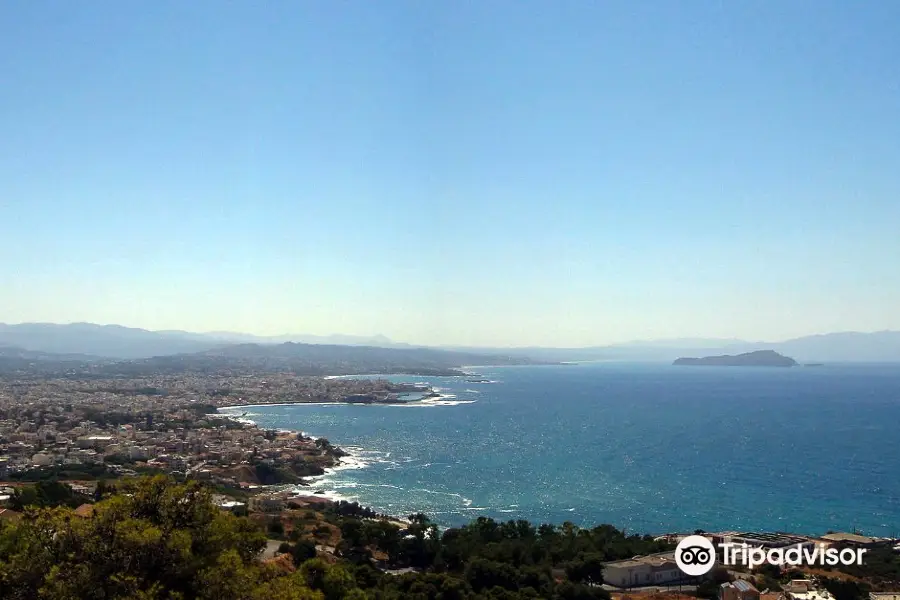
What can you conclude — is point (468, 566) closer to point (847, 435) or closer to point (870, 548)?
point (870, 548)

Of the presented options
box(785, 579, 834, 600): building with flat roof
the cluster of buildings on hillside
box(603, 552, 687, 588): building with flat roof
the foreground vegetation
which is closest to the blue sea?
the cluster of buildings on hillside

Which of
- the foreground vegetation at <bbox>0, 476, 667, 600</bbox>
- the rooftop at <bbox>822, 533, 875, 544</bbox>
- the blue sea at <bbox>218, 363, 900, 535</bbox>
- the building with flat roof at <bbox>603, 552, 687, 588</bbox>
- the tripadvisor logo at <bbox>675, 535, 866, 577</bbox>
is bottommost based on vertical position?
the blue sea at <bbox>218, 363, 900, 535</bbox>

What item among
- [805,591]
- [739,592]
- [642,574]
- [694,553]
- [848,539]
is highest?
[694,553]

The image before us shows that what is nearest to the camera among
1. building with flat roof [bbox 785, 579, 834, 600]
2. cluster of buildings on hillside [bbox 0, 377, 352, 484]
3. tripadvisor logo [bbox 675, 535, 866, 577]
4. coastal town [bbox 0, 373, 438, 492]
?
building with flat roof [bbox 785, 579, 834, 600]

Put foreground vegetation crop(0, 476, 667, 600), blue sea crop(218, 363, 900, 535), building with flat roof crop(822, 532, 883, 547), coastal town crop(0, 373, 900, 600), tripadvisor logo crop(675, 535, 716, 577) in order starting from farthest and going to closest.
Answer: blue sea crop(218, 363, 900, 535), building with flat roof crop(822, 532, 883, 547), coastal town crop(0, 373, 900, 600), tripadvisor logo crop(675, 535, 716, 577), foreground vegetation crop(0, 476, 667, 600)

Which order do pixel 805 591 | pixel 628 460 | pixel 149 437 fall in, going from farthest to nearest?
pixel 149 437 < pixel 628 460 < pixel 805 591

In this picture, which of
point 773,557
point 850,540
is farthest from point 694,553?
point 850,540

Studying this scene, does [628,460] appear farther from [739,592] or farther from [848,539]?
[739,592]

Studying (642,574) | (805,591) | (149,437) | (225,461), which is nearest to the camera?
(805,591)

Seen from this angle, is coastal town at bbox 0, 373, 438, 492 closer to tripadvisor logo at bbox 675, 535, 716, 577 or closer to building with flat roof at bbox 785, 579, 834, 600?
tripadvisor logo at bbox 675, 535, 716, 577
